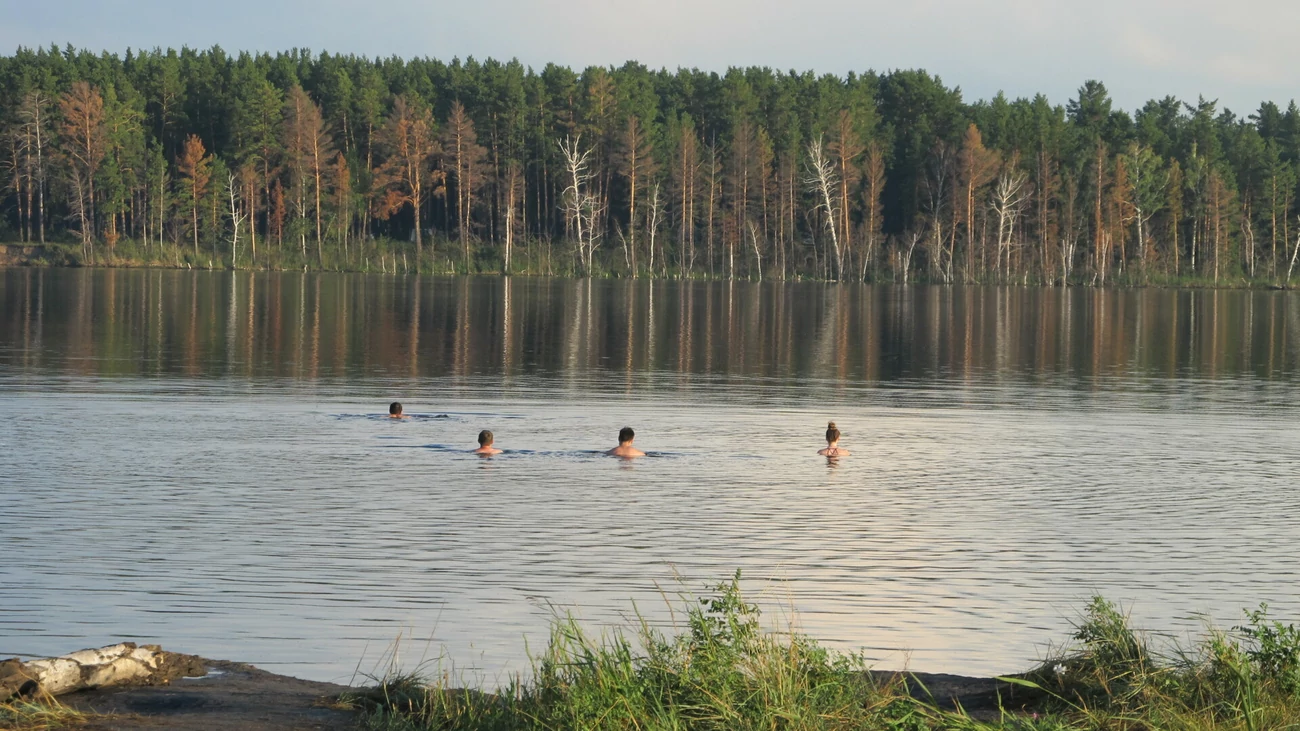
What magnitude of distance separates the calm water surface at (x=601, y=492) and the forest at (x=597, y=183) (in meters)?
89.9

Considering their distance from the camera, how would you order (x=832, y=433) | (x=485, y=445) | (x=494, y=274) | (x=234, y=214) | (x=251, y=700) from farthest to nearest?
(x=494, y=274) < (x=234, y=214) < (x=485, y=445) < (x=832, y=433) < (x=251, y=700)

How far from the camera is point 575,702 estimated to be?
30.3ft

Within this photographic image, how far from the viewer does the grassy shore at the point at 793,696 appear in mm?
9219

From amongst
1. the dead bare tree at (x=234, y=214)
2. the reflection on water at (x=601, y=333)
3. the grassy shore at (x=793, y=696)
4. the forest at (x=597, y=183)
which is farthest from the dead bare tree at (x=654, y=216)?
the grassy shore at (x=793, y=696)

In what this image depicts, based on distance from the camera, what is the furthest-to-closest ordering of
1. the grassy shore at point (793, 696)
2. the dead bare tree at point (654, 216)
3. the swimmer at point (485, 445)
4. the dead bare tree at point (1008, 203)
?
the dead bare tree at point (1008, 203)
the dead bare tree at point (654, 216)
the swimmer at point (485, 445)
the grassy shore at point (793, 696)

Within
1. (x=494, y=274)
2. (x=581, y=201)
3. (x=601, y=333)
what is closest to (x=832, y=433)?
(x=601, y=333)

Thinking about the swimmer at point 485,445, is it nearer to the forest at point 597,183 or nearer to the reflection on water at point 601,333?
the reflection on water at point 601,333

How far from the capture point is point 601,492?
23562mm

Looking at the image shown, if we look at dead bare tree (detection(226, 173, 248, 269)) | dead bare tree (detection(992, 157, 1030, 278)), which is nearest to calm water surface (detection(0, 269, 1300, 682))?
dead bare tree (detection(226, 173, 248, 269))

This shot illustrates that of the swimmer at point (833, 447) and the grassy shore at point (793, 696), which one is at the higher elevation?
the swimmer at point (833, 447)

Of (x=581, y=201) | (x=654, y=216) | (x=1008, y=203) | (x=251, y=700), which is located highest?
(x=1008, y=203)

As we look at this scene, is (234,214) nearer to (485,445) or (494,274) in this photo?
(494,274)

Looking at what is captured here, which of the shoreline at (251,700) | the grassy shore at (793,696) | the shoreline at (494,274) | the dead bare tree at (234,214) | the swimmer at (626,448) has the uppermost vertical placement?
the dead bare tree at (234,214)

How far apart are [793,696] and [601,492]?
14.3 metres
